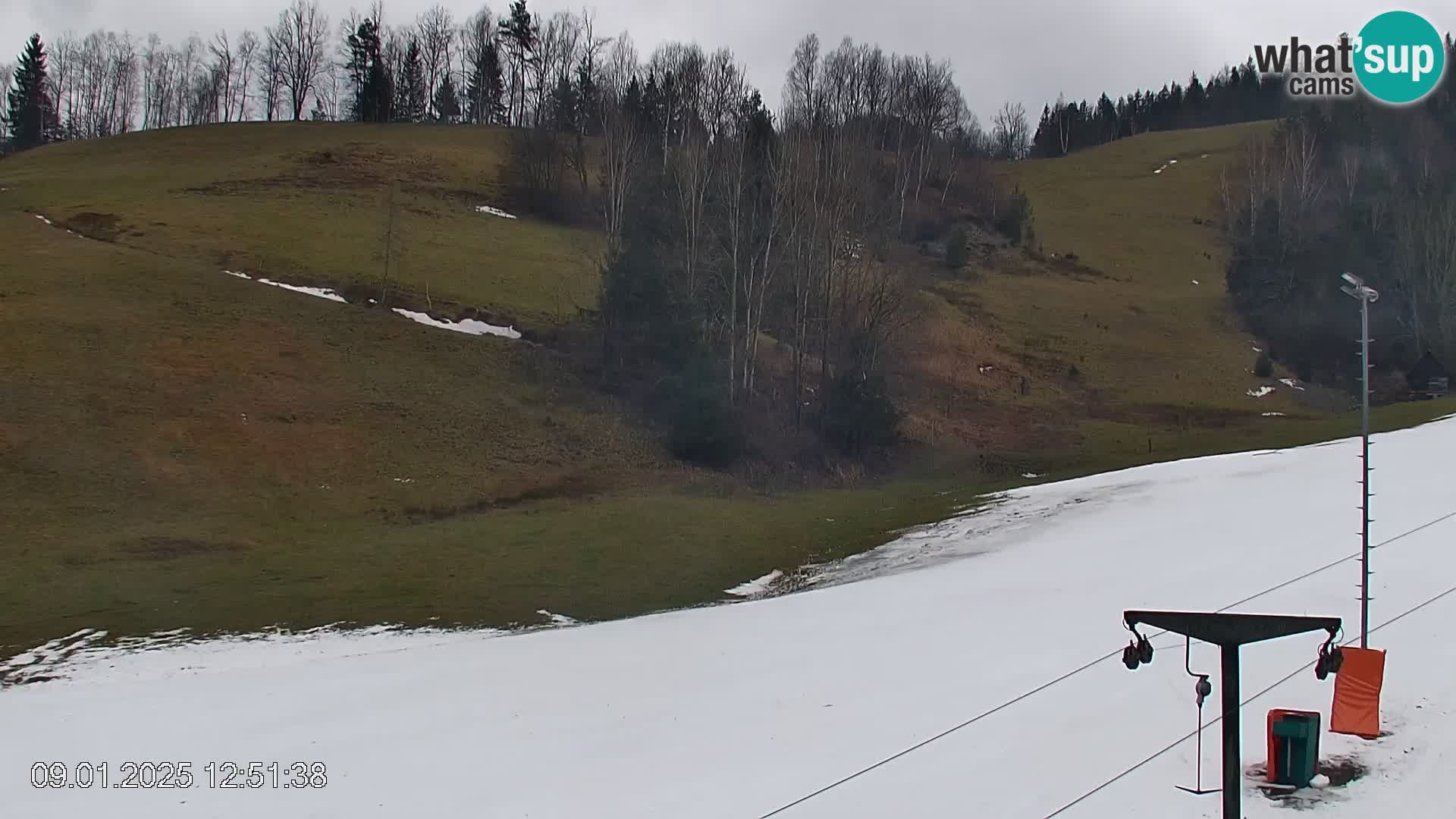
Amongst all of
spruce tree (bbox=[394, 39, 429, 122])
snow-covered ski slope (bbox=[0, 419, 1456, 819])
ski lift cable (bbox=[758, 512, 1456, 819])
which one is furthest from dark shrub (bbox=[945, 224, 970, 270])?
spruce tree (bbox=[394, 39, 429, 122])

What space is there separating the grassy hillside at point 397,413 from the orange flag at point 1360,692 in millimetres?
14173

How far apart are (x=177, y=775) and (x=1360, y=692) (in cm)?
1344

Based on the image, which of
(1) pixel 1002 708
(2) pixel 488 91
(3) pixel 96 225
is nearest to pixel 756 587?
(1) pixel 1002 708

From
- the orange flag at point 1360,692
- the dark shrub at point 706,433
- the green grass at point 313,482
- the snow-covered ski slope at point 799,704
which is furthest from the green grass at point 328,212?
the orange flag at point 1360,692

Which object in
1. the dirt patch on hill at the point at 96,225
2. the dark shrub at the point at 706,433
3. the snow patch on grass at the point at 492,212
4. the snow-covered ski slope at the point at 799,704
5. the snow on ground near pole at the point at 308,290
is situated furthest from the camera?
the snow patch on grass at the point at 492,212

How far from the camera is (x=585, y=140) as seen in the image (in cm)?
8881

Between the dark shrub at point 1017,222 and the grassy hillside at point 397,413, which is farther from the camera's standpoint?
the dark shrub at point 1017,222

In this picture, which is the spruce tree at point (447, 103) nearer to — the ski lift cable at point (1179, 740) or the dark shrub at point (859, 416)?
the dark shrub at point (859, 416)

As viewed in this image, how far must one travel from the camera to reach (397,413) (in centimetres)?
4178

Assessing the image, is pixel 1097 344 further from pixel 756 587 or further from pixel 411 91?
pixel 411 91

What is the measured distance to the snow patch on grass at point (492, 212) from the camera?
7394cm

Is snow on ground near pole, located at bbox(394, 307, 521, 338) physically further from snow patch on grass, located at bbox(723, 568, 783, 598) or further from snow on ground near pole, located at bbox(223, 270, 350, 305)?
snow patch on grass, located at bbox(723, 568, 783, 598)

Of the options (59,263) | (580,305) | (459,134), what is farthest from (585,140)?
(59,263)

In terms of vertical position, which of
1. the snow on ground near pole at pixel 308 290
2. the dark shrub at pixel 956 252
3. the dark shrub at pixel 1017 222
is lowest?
the snow on ground near pole at pixel 308 290
